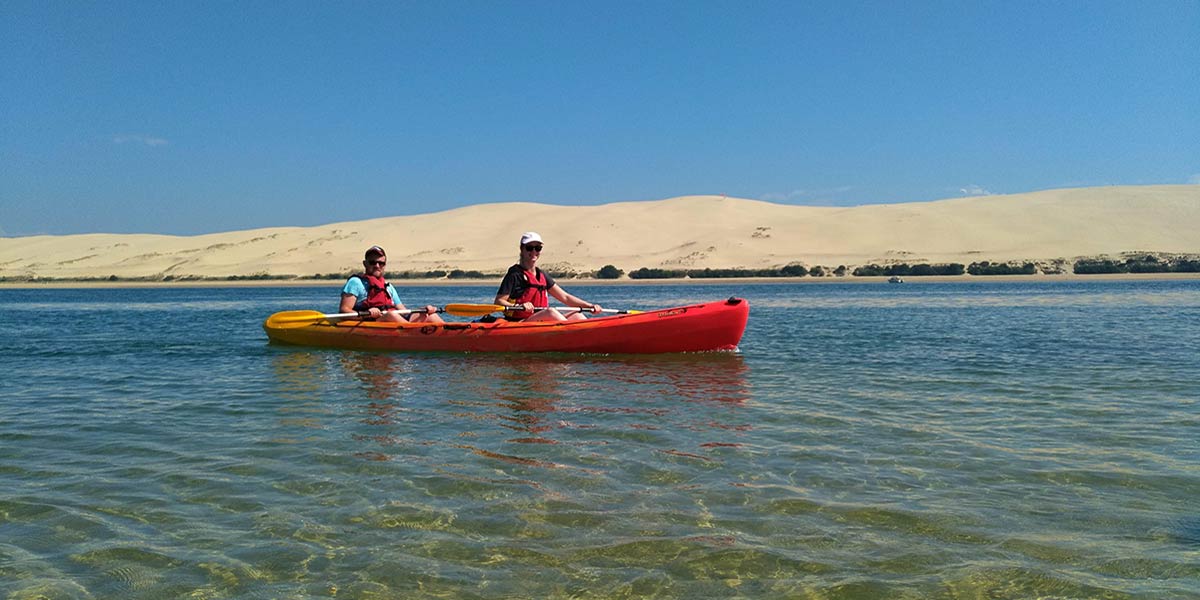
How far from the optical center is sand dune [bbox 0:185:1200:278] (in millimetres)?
47906

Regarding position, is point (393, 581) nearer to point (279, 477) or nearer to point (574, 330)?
point (279, 477)

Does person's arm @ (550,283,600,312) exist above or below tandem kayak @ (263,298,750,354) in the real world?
above

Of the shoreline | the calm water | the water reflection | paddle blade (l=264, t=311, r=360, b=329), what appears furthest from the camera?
the shoreline

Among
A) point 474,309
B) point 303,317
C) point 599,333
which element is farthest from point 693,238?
point 599,333

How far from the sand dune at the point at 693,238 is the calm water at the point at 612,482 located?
Result: 38.5m

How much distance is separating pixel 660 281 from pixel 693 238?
15383 millimetres

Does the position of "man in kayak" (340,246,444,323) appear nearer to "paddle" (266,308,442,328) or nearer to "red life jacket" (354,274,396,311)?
"red life jacket" (354,274,396,311)

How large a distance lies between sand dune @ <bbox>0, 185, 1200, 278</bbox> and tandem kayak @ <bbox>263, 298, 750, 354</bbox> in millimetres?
35279

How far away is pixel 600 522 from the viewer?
13.4 ft

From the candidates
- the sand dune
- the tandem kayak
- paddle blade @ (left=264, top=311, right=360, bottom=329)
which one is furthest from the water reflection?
the sand dune

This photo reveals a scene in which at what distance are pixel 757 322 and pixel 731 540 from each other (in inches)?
575

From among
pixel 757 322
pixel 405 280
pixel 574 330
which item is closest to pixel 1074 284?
pixel 757 322

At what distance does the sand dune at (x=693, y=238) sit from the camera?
4791 cm

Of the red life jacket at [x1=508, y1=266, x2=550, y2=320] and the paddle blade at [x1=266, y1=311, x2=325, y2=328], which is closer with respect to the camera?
the red life jacket at [x1=508, y1=266, x2=550, y2=320]
